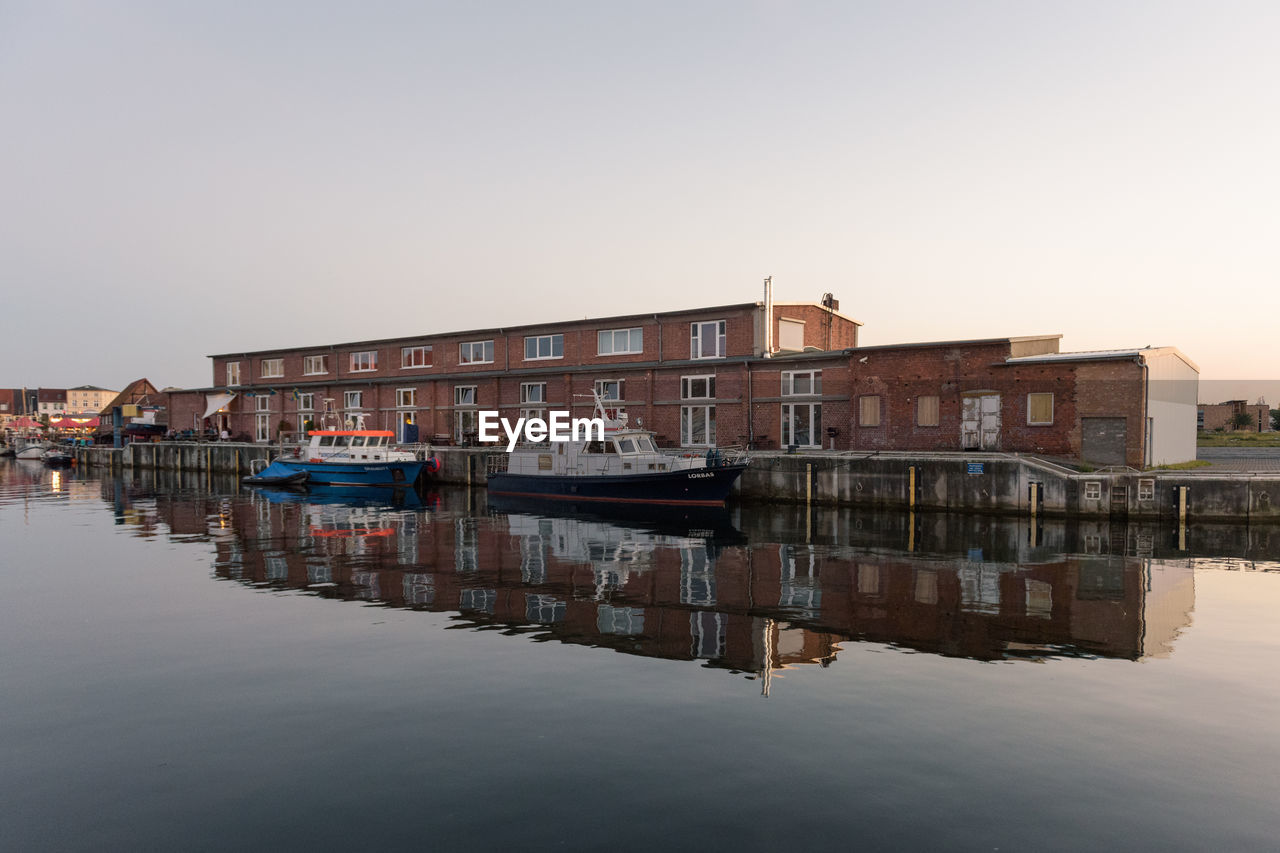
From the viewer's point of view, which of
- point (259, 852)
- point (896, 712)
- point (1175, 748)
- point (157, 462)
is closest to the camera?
point (259, 852)

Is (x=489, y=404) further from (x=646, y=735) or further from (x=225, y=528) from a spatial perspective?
(x=646, y=735)

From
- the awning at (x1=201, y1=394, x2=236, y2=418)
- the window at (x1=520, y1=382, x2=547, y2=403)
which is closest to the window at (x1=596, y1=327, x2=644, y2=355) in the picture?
the window at (x1=520, y1=382, x2=547, y2=403)

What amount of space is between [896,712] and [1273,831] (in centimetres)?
375

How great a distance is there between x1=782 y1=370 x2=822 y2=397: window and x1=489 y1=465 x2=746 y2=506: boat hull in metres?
7.20

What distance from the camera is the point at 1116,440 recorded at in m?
32.4

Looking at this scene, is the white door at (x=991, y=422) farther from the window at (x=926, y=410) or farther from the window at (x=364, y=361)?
the window at (x=364, y=361)

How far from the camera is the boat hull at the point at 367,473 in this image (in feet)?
148

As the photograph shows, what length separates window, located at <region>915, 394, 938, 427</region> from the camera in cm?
3653

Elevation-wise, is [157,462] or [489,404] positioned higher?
[489,404]

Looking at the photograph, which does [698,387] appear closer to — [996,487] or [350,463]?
[996,487]

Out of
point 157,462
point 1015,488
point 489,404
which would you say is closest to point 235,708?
point 1015,488

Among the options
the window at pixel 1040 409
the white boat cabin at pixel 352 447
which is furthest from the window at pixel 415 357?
the window at pixel 1040 409

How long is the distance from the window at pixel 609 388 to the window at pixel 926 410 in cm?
1758

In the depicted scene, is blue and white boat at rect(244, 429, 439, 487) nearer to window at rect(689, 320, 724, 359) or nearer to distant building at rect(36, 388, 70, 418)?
window at rect(689, 320, 724, 359)
